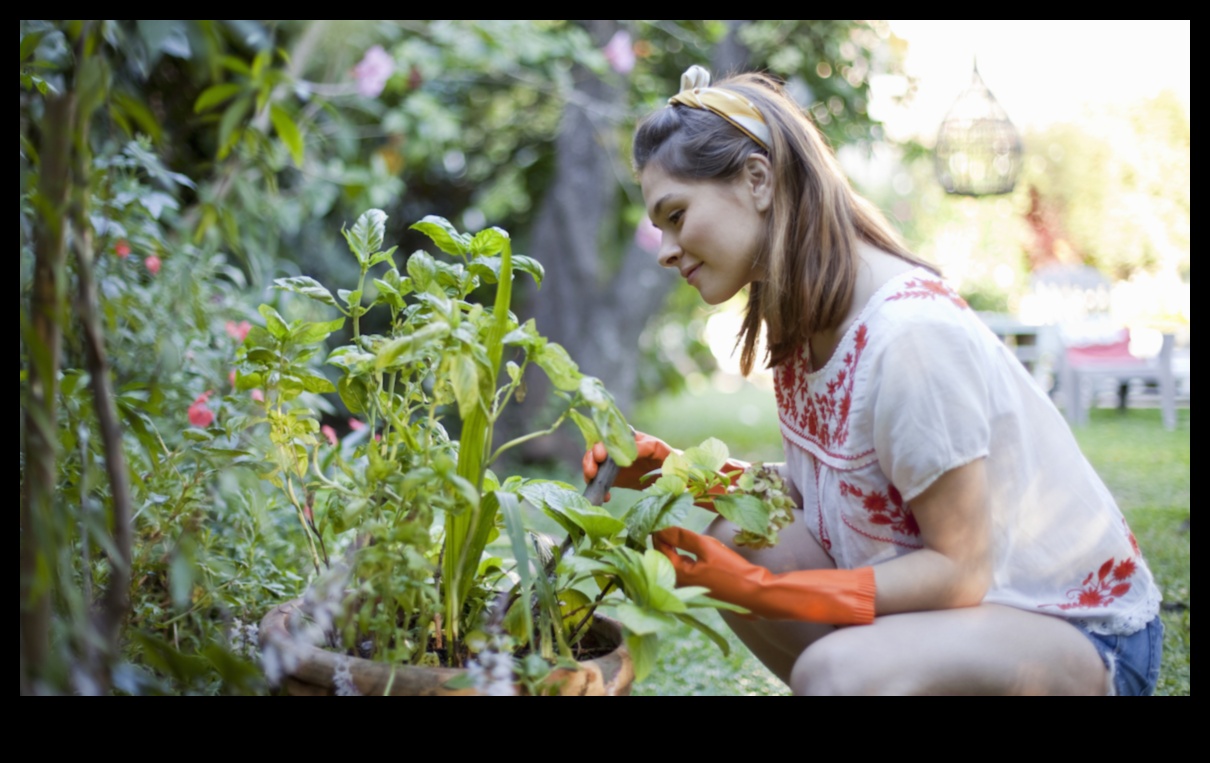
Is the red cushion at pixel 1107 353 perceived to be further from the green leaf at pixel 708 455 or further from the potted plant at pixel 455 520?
the potted plant at pixel 455 520

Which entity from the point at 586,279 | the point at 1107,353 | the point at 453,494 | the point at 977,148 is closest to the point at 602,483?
the point at 453,494

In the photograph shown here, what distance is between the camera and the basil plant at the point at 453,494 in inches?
37.6

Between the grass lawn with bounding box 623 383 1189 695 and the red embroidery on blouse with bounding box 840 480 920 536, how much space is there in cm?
64

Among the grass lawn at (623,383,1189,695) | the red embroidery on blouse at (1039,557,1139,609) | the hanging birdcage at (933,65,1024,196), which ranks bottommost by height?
the grass lawn at (623,383,1189,695)

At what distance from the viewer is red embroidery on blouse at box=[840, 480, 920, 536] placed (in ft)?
4.01

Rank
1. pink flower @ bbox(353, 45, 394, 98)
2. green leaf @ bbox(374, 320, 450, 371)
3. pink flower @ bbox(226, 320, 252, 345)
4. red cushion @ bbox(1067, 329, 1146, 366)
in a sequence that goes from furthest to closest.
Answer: red cushion @ bbox(1067, 329, 1146, 366), pink flower @ bbox(353, 45, 394, 98), pink flower @ bbox(226, 320, 252, 345), green leaf @ bbox(374, 320, 450, 371)

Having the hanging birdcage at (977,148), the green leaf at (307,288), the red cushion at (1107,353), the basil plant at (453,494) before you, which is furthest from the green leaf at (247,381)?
the red cushion at (1107,353)

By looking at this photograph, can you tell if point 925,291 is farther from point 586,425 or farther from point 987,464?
point 586,425

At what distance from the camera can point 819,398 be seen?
132 cm

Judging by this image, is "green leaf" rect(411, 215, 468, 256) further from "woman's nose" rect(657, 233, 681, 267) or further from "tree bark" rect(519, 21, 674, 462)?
"tree bark" rect(519, 21, 674, 462)

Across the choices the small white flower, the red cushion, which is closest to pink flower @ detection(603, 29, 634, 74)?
the small white flower

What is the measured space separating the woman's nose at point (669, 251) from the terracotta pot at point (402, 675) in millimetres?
511
